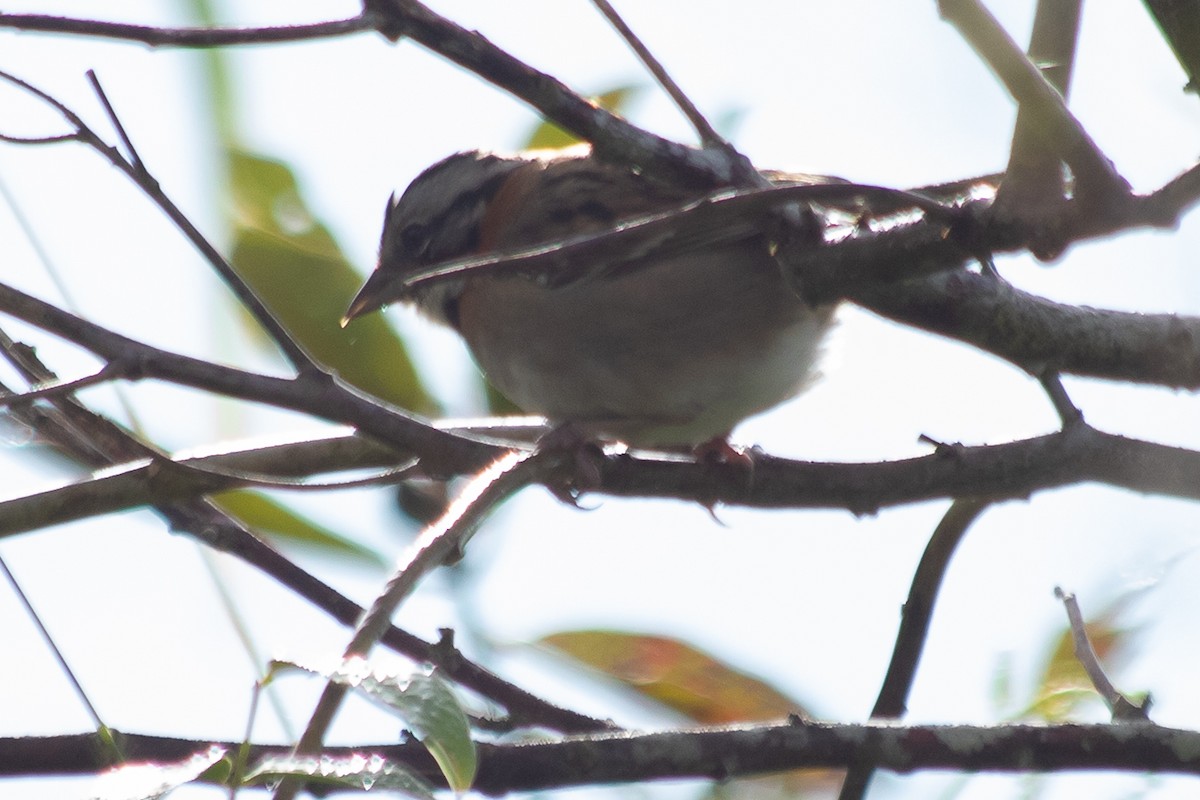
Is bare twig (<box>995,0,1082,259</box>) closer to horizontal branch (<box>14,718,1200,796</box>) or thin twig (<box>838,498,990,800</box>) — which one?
horizontal branch (<box>14,718,1200,796</box>)

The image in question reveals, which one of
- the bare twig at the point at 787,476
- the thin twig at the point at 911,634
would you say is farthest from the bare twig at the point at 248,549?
the thin twig at the point at 911,634

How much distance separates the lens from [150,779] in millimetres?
1382

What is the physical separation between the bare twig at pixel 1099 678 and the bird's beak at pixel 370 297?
2.06 m

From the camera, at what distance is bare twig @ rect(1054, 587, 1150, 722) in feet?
8.69

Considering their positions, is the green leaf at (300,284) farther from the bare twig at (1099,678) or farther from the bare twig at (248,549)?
the bare twig at (1099,678)

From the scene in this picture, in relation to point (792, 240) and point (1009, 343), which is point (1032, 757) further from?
point (792, 240)

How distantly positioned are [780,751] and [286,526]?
167cm

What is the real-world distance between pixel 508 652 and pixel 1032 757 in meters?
1.36

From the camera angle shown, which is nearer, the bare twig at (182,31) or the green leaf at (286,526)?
the bare twig at (182,31)

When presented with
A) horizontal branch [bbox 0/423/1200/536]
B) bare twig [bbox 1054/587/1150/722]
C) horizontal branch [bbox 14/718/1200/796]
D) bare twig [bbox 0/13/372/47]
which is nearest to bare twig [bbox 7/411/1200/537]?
horizontal branch [bbox 0/423/1200/536]

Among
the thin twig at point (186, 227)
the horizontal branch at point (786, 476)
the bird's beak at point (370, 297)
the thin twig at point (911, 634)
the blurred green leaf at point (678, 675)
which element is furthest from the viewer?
the bird's beak at point (370, 297)

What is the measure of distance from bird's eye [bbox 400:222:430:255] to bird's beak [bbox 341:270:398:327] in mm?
341

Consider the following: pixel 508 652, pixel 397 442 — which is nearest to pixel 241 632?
pixel 397 442

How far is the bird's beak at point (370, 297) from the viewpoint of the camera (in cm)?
415
